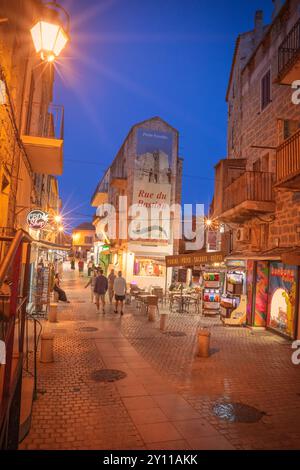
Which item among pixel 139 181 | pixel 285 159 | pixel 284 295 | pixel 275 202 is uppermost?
pixel 139 181

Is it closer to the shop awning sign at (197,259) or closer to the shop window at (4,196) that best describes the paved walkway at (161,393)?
the shop awning sign at (197,259)

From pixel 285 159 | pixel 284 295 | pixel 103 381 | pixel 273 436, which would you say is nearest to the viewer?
pixel 273 436

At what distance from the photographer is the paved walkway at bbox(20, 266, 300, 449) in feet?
16.5

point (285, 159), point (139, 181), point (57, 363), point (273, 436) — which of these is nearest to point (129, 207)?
point (139, 181)

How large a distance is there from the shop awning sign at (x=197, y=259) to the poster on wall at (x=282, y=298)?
2123 mm

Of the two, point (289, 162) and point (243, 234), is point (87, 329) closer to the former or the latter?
point (243, 234)

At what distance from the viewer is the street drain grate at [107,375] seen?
24.4ft

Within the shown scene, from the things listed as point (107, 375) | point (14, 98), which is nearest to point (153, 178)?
point (14, 98)

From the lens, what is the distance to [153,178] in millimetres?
27250

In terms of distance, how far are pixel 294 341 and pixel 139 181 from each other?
18056 mm

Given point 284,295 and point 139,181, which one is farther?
point 139,181

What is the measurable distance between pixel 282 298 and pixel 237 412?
24.5 ft
